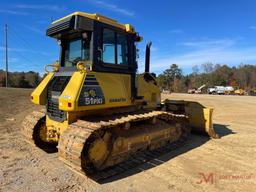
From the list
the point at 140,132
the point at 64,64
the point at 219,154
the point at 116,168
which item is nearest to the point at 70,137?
the point at 116,168

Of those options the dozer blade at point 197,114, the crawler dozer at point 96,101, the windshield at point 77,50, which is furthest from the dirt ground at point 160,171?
the windshield at point 77,50

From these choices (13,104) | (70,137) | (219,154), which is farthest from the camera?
(13,104)

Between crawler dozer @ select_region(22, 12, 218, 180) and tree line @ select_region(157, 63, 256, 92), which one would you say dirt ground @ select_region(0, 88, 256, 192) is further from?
tree line @ select_region(157, 63, 256, 92)

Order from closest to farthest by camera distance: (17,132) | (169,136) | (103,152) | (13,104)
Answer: (103,152), (169,136), (17,132), (13,104)

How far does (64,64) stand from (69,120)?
6.19 ft

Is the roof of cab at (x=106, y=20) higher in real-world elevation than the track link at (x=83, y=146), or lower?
higher

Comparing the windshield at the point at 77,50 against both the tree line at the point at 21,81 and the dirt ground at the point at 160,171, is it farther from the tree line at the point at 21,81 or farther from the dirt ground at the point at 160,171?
the tree line at the point at 21,81

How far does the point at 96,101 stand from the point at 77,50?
1.54 meters

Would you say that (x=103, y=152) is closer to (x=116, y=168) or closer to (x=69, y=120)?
(x=116, y=168)

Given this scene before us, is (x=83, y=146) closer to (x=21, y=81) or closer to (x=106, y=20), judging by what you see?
(x=106, y=20)

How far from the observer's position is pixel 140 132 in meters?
6.36

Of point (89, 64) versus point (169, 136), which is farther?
point (169, 136)

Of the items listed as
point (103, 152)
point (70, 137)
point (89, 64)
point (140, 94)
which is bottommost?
point (103, 152)

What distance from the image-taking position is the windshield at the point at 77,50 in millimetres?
5652
